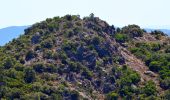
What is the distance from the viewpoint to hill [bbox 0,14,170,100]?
61.8 meters

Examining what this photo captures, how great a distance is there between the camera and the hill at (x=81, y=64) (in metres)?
61.8

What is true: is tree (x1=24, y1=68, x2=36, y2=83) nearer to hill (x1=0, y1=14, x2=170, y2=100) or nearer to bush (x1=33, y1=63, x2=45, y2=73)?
hill (x1=0, y1=14, x2=170, y2=100)

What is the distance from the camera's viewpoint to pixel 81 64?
6919cm

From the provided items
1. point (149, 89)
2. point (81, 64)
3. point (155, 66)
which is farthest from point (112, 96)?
point (155, 66)

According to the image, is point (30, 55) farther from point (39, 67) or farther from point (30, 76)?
point (30, 76)

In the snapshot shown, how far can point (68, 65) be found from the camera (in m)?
68.0

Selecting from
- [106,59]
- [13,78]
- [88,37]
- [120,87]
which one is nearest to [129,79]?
[120,87]

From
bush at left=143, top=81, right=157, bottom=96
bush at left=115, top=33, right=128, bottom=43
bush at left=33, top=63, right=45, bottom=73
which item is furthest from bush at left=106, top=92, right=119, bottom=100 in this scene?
bush at left=115, top=33, right=128, bottom=43

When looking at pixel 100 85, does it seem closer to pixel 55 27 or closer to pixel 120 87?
pixel 120 87

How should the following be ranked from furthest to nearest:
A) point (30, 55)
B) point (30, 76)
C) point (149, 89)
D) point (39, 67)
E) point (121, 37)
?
1. point (121, 37)
2. point (30, 55)
3. point (39, 67)
4. point (149, 89)
5. point (30, 76)

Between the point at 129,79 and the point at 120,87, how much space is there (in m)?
2.00

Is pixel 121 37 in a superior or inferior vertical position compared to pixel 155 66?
superior

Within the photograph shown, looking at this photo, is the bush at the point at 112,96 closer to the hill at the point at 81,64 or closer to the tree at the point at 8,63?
the hill at the point at 81,64

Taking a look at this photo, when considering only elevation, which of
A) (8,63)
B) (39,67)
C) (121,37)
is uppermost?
(121,37)
